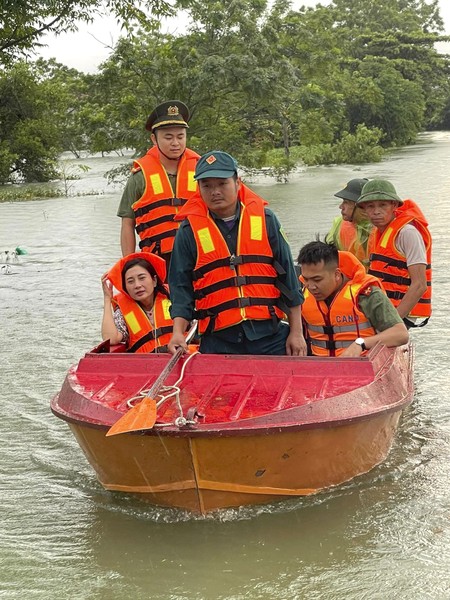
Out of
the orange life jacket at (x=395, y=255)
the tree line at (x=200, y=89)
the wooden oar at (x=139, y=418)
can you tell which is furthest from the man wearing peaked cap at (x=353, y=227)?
the tree line at (x=200, y=89)

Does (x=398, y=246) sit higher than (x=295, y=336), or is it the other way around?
(x=398, y=246)

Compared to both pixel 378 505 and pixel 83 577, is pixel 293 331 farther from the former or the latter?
pixel 83 577

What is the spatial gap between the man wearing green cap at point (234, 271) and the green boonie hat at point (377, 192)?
1.11m

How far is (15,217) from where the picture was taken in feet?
63.5

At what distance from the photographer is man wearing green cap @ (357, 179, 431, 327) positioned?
17.6ft

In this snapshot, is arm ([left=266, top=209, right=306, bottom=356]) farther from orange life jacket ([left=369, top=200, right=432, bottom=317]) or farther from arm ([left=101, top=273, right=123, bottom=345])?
orange life jacket ([left=369, top=200, right=432, bottom=317])

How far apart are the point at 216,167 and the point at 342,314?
1.14 metres

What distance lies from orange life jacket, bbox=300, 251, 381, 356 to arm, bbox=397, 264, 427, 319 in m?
0.57

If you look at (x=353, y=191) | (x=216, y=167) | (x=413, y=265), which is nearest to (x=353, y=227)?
(x=353, y=191)

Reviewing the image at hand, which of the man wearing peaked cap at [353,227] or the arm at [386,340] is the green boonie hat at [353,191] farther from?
the arm at [386,340]

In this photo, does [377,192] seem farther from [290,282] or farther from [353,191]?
[290,282]

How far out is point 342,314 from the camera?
A: 4.82 meters

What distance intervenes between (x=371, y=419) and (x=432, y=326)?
4289mm

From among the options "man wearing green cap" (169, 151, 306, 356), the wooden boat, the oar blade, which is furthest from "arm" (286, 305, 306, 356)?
the oar blade
